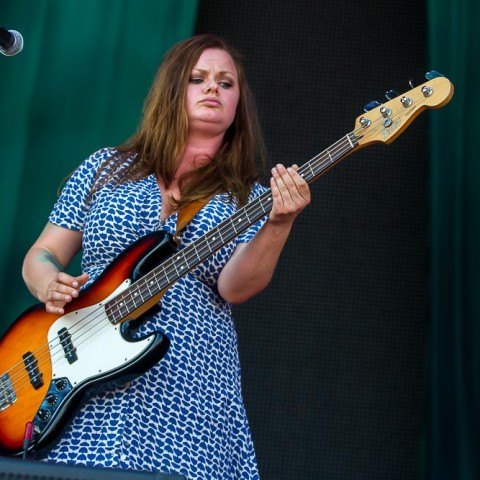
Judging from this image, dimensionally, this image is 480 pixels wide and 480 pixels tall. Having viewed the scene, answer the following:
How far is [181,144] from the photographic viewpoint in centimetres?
220

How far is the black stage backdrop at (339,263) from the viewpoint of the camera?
3.07 m

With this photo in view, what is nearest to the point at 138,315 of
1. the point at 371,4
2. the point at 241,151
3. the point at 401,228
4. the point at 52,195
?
the point at 241,151

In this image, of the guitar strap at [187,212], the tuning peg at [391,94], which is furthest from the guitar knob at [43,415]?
the tuning peg at [391,94]

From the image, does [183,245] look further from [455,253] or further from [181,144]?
[455,253]

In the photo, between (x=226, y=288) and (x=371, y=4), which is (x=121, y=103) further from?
(x=226, y=288)

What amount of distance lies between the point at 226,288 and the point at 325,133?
1366 millimetres

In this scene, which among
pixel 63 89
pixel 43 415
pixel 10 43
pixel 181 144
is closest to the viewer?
pixel 10 43

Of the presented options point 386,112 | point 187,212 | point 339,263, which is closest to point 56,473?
point 187,212

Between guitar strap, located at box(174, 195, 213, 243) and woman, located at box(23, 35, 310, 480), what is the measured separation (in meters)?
0.01

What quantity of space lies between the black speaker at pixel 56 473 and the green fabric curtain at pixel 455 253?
1733mm

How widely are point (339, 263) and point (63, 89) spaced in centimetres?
99

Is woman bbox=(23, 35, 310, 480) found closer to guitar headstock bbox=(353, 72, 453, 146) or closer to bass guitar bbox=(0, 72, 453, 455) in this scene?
bass guitar bbox=(0, 72, 453, 455)

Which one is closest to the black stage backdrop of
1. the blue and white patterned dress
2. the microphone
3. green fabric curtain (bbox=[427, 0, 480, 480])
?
green fabric curtain (bbox=[427, 0, 480, 480])

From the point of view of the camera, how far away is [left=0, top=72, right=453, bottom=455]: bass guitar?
1866 mm
